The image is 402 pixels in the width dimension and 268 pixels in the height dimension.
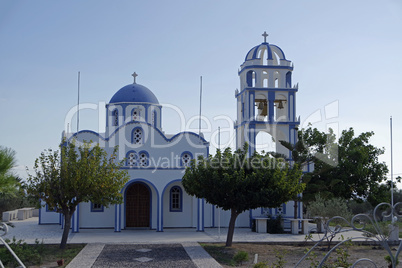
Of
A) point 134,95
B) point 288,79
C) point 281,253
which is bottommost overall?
point 281,253

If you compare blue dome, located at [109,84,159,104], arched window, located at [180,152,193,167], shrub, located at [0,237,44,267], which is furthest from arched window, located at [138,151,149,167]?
shrub, located at [0,237,44,267]

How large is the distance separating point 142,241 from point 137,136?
6.71 m

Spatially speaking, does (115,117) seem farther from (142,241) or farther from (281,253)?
(281,253)

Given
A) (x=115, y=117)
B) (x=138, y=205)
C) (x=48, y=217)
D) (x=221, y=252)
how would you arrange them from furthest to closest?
(x=115, y=117) → (x=48, y=217) → (x=138, y=205) → (x=221, y=252)

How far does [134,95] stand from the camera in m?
28.4

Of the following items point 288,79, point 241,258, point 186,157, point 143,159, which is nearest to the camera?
point 241,258

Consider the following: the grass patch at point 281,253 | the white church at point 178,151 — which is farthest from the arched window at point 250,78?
the grass patch at point 281,253

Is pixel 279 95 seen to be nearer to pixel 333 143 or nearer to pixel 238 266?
pixel 333 143

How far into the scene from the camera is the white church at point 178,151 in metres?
24.1

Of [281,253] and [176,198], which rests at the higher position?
[176,198]

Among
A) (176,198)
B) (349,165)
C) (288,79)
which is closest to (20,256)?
(176,198)

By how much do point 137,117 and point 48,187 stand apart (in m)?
11.3

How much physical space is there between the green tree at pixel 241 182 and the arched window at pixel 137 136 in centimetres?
693

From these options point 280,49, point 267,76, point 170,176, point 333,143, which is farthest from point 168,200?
point 333,143
